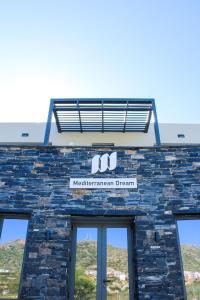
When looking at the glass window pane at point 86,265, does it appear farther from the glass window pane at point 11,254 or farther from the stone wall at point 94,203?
the glass window pane at point 11,254

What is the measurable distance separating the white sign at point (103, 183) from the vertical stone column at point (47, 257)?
0.85 metres

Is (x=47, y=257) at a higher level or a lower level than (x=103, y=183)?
lower

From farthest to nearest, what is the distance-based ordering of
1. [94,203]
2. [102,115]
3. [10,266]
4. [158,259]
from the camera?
[102,115] < [94,203] < [10,266] < [158,259]

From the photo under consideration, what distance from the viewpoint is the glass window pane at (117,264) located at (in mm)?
6609

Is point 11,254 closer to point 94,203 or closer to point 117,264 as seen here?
point 94,203

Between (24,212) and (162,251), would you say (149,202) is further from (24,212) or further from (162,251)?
(24,212)

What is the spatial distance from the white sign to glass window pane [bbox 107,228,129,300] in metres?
0.99

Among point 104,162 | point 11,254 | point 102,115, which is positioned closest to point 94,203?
point 104,162

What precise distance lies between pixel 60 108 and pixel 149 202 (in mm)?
4676

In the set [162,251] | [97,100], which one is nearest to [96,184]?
[162,251]

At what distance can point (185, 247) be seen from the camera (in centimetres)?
695

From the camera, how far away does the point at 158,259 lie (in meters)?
6.63

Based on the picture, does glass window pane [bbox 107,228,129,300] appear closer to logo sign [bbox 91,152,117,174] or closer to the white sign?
the white sign

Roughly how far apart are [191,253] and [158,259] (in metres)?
0.80
